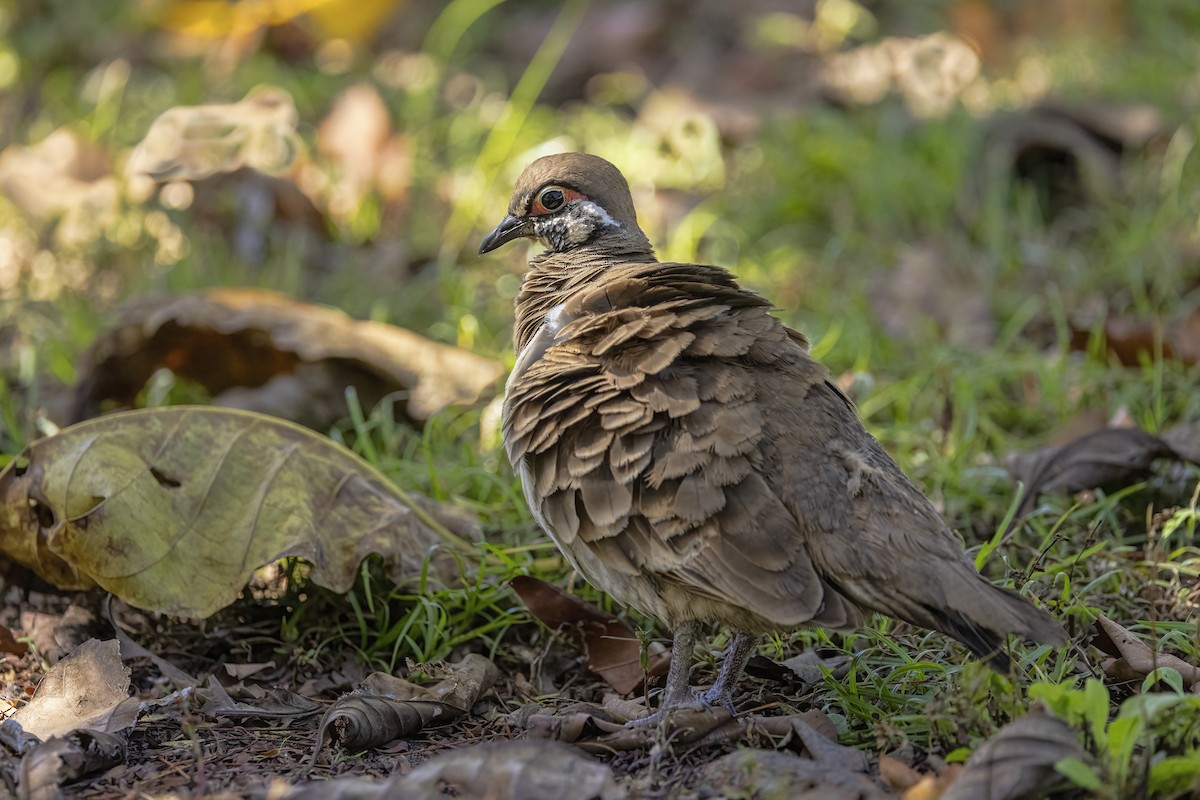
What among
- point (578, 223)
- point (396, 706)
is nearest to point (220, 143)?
point (578, 223)

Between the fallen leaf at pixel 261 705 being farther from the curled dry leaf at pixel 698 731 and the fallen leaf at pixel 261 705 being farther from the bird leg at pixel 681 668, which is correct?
the bird leg at pixel 681 668

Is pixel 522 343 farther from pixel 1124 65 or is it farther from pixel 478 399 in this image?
pixel 1124 65

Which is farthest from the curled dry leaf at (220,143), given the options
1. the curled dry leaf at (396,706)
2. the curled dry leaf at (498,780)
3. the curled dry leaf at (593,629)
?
the curled dry leaf at (498,780)

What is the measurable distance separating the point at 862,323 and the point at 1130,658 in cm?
255

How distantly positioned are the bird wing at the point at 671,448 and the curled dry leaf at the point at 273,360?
140cm

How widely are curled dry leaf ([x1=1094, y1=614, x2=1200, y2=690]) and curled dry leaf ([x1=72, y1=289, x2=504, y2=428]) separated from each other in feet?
7.77

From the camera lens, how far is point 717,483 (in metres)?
3.02

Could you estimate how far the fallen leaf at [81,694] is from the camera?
3117 millimetres

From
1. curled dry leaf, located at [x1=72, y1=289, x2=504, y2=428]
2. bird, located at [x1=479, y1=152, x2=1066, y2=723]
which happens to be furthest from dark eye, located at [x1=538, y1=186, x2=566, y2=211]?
curled dry leaf, located at [x1=72, y1=289, x2=504, y2=428]

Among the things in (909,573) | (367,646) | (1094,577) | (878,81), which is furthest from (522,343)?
(878,81)

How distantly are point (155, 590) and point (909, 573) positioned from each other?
2.08m

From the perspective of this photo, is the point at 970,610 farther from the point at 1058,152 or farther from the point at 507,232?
the point at 1058,152

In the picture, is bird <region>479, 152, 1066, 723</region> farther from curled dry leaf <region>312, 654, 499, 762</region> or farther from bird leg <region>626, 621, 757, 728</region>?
curled dry leaf <region>312, 654, 499, 762</region>

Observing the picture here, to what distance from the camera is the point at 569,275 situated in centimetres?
387
